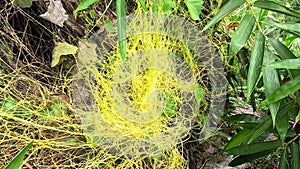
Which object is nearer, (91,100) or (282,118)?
(282,118)

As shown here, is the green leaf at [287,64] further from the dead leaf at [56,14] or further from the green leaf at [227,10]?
the dead leaf at [56,14]

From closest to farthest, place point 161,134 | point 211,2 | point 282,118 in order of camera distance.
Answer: point 282,118, point 161,134, point 211,2

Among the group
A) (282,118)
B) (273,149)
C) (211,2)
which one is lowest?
(273,149)

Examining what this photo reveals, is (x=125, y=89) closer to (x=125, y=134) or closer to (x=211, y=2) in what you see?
(x=125, y=134)

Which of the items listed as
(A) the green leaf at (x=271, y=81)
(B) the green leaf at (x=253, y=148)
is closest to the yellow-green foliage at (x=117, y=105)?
(B) the green leaf at (x=253, y=148)

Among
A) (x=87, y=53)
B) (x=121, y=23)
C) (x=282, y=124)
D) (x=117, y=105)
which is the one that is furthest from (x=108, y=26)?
(x=282, y=124)

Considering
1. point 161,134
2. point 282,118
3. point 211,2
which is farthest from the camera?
point 211,2

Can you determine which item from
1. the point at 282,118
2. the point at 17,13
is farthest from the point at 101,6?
the point at 282,118

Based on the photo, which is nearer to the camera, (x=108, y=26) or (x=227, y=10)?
(x=227, y=10)

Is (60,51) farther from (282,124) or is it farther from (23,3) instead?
(282,124)
